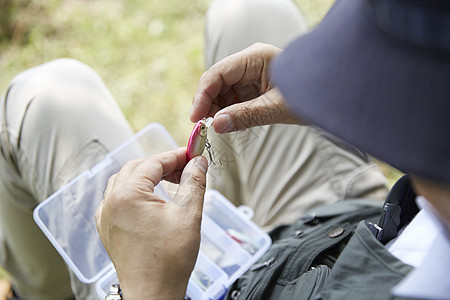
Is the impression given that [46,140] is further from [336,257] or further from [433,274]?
[433,274]

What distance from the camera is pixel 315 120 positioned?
46cm

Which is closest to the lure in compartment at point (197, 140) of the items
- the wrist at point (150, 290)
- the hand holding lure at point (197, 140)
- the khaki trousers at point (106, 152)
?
the hand holding lure at point (197, 140)

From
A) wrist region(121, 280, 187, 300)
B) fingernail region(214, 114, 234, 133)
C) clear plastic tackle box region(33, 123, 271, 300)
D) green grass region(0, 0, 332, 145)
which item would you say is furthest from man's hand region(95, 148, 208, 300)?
green grass region(0, 0, 332, 145)

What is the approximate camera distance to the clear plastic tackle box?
95 centimetres

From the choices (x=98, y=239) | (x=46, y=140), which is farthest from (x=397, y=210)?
(x=46, y=140)

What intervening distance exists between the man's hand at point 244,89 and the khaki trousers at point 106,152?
9cm

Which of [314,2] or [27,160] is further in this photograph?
[314,2]

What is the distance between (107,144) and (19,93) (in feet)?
0.73

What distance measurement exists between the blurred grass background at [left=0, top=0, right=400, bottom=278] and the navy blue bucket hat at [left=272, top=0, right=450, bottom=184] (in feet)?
4.05

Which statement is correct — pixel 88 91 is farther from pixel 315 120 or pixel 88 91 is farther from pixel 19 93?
pixel 315 120

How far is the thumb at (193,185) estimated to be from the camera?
713 mm

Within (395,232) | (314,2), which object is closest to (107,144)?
(395,232)

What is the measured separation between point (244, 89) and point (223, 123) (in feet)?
0.44

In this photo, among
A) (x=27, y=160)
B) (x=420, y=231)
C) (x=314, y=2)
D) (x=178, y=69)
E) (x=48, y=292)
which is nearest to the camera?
(x=420, y=231)
